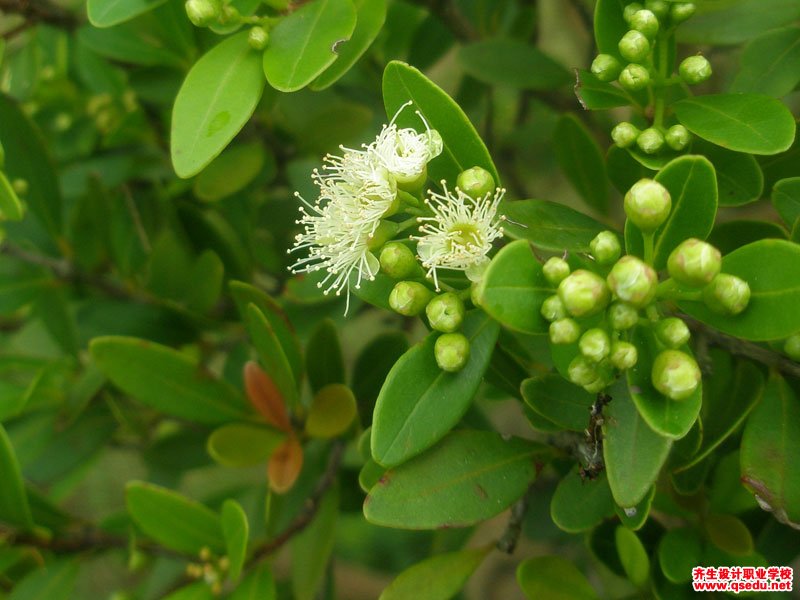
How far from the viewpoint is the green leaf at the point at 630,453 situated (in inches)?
39.4

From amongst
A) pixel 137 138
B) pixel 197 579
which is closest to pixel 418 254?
pixel 197 579

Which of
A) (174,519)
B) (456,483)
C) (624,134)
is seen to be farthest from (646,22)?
(174,519)

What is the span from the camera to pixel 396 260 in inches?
45.5

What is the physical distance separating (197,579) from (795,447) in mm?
1230

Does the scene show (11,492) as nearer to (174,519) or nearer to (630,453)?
(174,519)

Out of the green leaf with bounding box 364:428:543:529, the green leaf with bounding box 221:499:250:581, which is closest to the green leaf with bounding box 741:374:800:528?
the green leaf with bounding box 364:428:543:529

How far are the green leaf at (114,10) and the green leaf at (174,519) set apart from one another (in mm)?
840

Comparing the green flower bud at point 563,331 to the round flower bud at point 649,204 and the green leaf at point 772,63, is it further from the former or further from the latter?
the green leaf at point 772,63

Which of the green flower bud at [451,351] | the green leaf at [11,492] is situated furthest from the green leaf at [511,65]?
the green leaf at [11,492]

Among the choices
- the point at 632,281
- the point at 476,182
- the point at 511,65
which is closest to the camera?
the point at 632,281

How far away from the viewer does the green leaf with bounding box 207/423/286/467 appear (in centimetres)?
161

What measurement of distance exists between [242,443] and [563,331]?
2.91 ft

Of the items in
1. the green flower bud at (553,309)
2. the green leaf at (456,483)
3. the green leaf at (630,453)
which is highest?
the green flower bud at (553,309)

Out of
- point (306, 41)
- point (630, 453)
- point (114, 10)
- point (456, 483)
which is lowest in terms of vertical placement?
point (456, 483)
